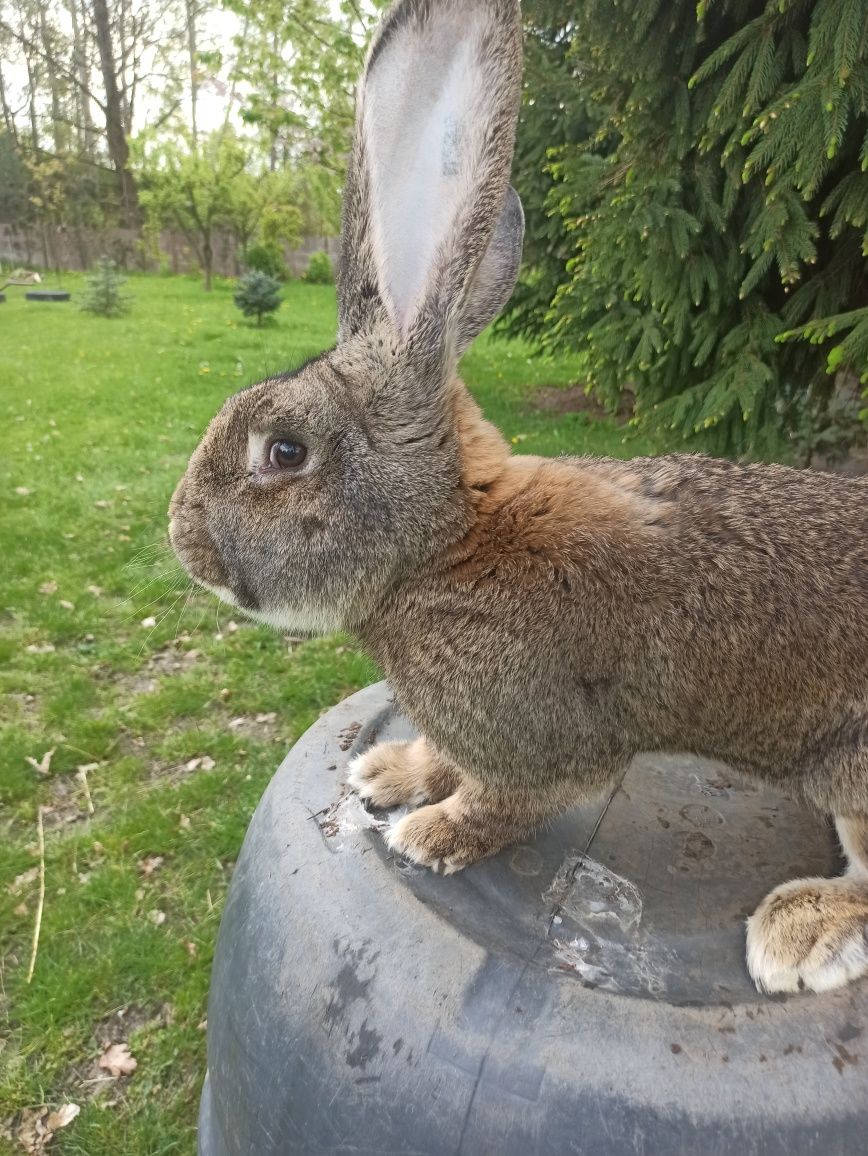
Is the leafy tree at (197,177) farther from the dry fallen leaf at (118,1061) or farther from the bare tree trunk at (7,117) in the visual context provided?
the dry fallen leaf at (118,1061)

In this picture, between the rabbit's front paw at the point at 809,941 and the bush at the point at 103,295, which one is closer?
the rabbit's front paw at the point at 809,941

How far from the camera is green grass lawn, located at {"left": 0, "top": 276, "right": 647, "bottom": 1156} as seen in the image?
8.28 feet

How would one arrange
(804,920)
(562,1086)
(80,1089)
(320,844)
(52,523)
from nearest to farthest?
(562,1086) → (804,920) → (320,844) → (80,1089) → (52,523)

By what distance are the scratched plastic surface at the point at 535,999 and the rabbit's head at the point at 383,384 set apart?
0.57m

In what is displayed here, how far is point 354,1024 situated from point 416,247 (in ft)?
4.49

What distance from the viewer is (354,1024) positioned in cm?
144

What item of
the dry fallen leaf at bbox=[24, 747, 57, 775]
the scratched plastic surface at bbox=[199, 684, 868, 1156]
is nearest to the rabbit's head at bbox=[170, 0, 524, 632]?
the scratched plastic surface at bbox=[199, 684, 868, 1156]

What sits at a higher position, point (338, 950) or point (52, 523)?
point (338, 950)

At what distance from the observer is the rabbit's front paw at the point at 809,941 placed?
4.50 ft

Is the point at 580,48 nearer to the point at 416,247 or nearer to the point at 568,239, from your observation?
the point at 568,239

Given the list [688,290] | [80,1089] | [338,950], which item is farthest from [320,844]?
[688,290]

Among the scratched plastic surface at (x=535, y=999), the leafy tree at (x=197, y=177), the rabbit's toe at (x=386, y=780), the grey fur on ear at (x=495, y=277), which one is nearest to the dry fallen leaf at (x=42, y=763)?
the scratched plastic surface at (x=535, y=999)

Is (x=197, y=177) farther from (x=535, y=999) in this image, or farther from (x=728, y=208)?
(x=535, y=999)

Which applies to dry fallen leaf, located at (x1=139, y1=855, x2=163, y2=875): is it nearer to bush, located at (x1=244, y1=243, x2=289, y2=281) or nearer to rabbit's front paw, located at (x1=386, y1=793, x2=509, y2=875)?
rabbit's front paw, located at (x1=386, y1=793, x2=509, y2=875)
